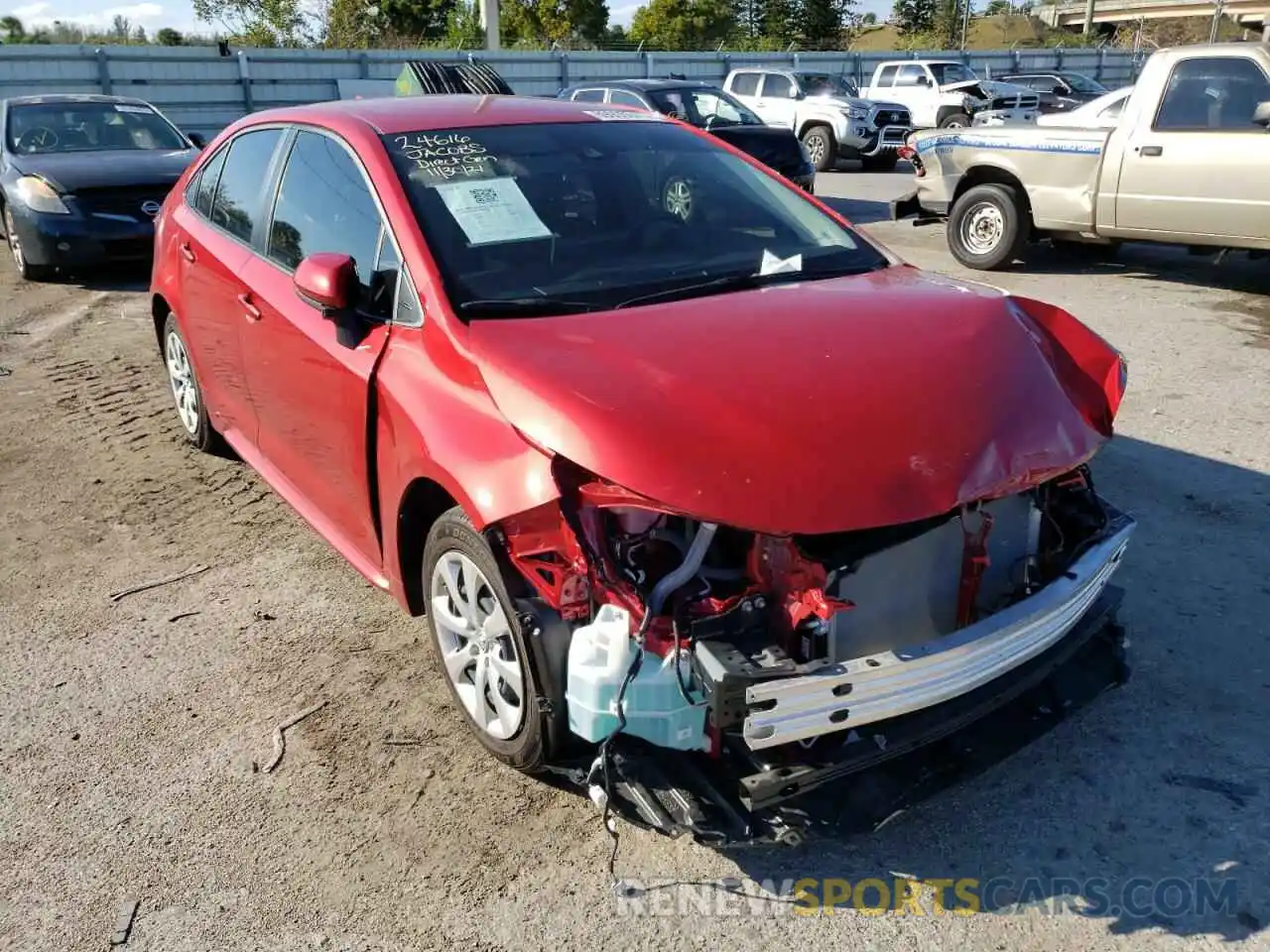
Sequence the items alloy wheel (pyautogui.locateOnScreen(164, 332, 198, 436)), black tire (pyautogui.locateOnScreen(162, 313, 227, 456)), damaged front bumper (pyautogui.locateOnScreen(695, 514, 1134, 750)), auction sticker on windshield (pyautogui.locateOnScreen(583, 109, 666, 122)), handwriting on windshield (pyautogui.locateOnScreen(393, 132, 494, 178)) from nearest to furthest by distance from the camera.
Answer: damaged front bumper (pyautogui.locateOnScreen(695, 514, 1134, 750))
handwriting on windshield (pyautogui.locateOnScreen(393, 132, 494, 178))
auction sticker on windshield (pyautogui.locateOnScreen(583, 109, 666, 122))
black tire (pyautogui.locateOnScreen(162, 313, 227, 456))
alloy wheel (pyautogui.locateOnScreen(164, 332, 198, 436))

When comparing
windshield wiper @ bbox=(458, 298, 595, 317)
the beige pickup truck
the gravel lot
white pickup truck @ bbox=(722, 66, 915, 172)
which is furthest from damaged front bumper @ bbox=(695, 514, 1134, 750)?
white pickup truck @ bbox=(722, 66, 915, 172)

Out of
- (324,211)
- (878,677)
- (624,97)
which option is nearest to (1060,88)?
(624,97)

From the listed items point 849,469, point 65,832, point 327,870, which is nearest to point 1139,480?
point 849,469

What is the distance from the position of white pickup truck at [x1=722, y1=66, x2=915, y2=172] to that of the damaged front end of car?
1591cm

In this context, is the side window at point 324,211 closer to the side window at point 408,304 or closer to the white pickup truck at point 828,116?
the side window at point 408,304

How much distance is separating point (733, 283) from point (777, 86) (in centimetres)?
1740

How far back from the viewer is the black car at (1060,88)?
20373 mm

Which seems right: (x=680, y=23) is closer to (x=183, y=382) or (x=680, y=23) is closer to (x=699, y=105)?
(x=699, y=105)

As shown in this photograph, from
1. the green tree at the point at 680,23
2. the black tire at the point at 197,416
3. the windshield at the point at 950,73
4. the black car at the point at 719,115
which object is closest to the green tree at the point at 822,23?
the green tree at the point at 680,23

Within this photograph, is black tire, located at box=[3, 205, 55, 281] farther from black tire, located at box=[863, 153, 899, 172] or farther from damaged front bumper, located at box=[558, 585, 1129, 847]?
black tire, located at box=[863, 153, 899, 172]

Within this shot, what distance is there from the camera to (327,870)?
8.78 ft

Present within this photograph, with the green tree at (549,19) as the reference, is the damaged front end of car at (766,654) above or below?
below

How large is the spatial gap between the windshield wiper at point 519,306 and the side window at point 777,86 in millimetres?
17419

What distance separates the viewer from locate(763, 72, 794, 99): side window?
753 inches
